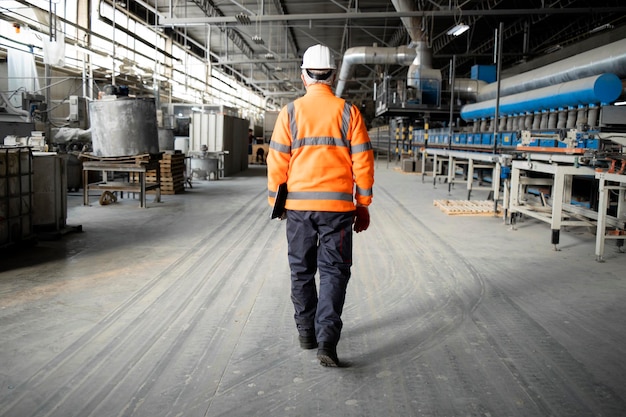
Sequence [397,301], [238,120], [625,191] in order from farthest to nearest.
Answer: [238,120] < [625,191] < [397,301]

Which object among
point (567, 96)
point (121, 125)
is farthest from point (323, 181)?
point (567, 96)

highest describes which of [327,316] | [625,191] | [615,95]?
[615,95]

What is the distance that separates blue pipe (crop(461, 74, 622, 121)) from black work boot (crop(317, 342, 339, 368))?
6239 millimetres

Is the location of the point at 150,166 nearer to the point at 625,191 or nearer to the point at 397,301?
the point at 397,301

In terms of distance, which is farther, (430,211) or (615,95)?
(430,211)

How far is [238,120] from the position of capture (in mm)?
17609

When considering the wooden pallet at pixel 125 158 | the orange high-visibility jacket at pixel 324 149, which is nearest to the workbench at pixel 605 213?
the orange high-visibility jacket at pixel 324 149

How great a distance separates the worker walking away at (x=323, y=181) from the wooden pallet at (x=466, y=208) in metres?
6.00

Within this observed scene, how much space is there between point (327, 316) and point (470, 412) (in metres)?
0.88

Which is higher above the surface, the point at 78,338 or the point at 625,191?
the point at 625,191

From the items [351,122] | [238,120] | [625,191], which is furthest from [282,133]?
[238,120]

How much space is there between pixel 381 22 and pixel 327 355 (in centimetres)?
2022

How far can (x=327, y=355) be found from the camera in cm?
277

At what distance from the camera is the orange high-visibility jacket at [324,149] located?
9.23 feet
